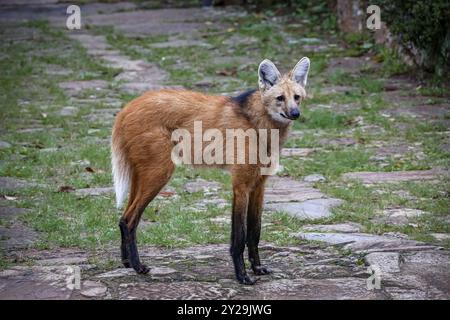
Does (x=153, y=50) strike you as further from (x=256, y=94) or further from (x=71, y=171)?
(x=256, y=94)

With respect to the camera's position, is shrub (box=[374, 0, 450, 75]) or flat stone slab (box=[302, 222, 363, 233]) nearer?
flat stone slab (box=[302, 222, 363, 233])

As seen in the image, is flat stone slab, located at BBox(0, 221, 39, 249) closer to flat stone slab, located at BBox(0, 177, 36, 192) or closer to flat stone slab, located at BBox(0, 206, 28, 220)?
flat stone slab, located at BBox(0, 206, 28, 220)

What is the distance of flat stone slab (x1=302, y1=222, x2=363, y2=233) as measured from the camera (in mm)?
4781

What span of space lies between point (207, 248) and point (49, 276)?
1.02 m

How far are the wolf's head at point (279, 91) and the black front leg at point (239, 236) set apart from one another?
0.48 metres

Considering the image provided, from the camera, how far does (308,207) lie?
5.31 metres

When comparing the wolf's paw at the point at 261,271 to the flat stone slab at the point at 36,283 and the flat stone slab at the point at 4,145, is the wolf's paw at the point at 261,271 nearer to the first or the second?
the flat stone slab at the point at 36,283

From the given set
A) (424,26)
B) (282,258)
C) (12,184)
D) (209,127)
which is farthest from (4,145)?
(424,26)

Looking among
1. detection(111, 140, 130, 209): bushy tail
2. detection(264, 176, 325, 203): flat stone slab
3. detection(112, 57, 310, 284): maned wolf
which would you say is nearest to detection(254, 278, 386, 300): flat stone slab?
detection(112, 57, 310, 284): maned wolf

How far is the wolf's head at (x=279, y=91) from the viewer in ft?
13.4

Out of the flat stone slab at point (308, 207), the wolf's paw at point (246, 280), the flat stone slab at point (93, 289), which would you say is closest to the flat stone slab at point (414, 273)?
the wolf's paw at point (246, 280)

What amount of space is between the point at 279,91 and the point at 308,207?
4.65 feet

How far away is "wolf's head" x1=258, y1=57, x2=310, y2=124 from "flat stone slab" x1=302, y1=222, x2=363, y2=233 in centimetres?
94

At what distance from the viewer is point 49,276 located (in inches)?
153
